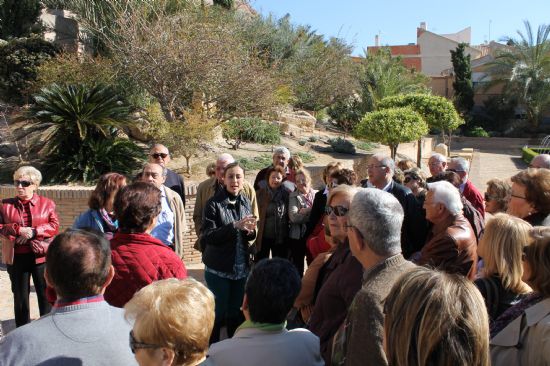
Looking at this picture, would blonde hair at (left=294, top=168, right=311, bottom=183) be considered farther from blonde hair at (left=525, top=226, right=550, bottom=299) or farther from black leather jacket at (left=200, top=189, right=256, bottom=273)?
blonde hair at (left=525, top=226, right=550, bottom=299)

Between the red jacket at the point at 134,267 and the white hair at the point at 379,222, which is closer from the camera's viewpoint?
the white hair at the point at 379,222

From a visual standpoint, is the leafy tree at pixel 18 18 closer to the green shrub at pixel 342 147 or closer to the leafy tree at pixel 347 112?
the green shrub at pixel 342 147

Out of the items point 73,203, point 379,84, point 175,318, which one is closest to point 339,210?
point 175,318

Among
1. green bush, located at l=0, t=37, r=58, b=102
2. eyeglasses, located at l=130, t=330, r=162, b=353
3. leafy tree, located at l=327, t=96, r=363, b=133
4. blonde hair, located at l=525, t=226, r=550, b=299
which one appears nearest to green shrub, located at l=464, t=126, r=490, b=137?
leafy tree, located at l=327, t=96, r=363, b=133

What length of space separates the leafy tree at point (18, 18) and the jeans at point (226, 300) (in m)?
16.9

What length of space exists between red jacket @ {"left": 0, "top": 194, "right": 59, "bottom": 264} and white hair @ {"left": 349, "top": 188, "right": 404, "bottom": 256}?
12.1 ft

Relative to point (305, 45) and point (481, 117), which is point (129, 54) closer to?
point (305, 45)

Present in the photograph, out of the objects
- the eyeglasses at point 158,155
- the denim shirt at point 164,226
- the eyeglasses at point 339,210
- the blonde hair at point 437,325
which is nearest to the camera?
the blonde hair at point 437,325

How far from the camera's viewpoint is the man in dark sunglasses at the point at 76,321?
2.15 m

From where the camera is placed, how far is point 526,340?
7.36ft

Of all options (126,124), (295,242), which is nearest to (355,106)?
(126,124)

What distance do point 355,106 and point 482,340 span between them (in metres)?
27.8

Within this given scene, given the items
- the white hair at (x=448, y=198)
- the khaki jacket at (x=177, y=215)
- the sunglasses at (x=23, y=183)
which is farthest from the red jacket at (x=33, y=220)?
the white hair at (x=448, y=198)

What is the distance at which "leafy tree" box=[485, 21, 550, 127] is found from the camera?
1505 inches
